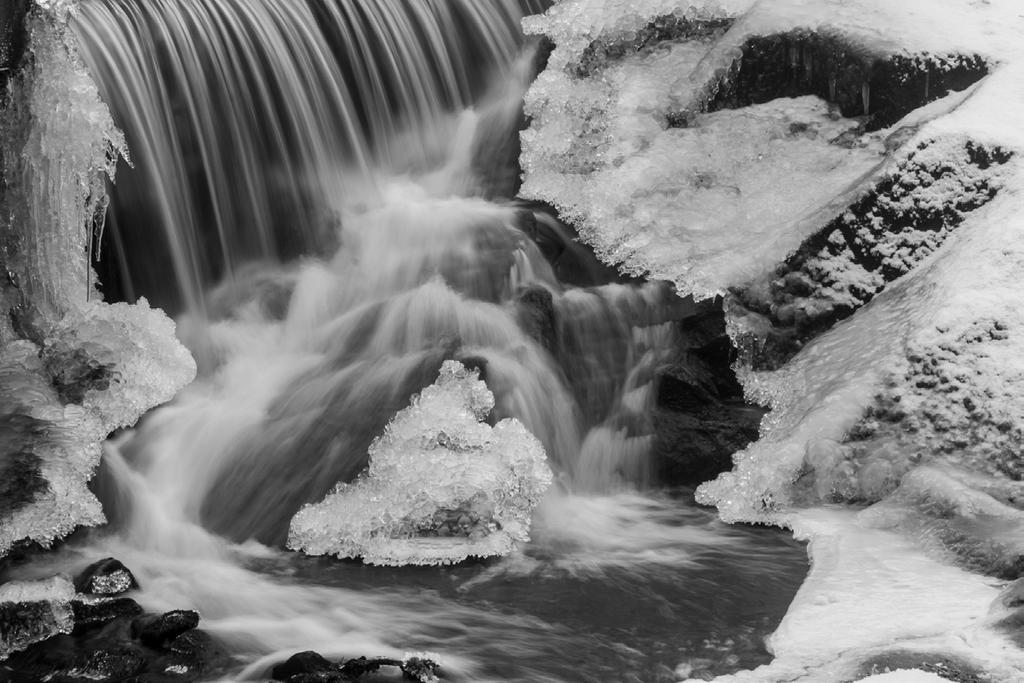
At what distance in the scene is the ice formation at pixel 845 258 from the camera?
4555 millimetres

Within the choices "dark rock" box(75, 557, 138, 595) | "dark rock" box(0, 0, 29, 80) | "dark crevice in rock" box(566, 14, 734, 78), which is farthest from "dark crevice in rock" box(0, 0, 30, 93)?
"dark crevice in rock" box(566, 14, 734, 78)

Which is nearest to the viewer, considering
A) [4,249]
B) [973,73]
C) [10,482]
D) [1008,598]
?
[1008,598]

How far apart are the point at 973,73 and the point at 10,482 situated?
5.72 m

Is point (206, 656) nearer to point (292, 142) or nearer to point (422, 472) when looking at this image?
point (422, 472)

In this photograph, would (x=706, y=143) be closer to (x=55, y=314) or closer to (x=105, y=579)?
(x=55, y=314)

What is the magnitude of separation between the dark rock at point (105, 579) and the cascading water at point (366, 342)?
0.09 metres

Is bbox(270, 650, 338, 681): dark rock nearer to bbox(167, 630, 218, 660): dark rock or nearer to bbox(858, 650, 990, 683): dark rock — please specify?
bbox(167, 630, 218, 660): dark rock

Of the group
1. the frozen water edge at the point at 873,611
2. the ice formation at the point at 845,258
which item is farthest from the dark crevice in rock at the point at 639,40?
the frozen water edge at the point at 873,611

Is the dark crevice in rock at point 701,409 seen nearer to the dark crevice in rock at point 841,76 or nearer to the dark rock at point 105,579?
the dark crevice in rock at point 841,76

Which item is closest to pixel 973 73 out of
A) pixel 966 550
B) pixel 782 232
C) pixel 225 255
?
pixel 782 232

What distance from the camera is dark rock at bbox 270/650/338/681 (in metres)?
3.96

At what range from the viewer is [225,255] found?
22.9ft

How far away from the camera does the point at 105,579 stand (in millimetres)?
4656

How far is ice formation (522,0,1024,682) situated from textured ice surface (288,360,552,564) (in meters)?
0.99
